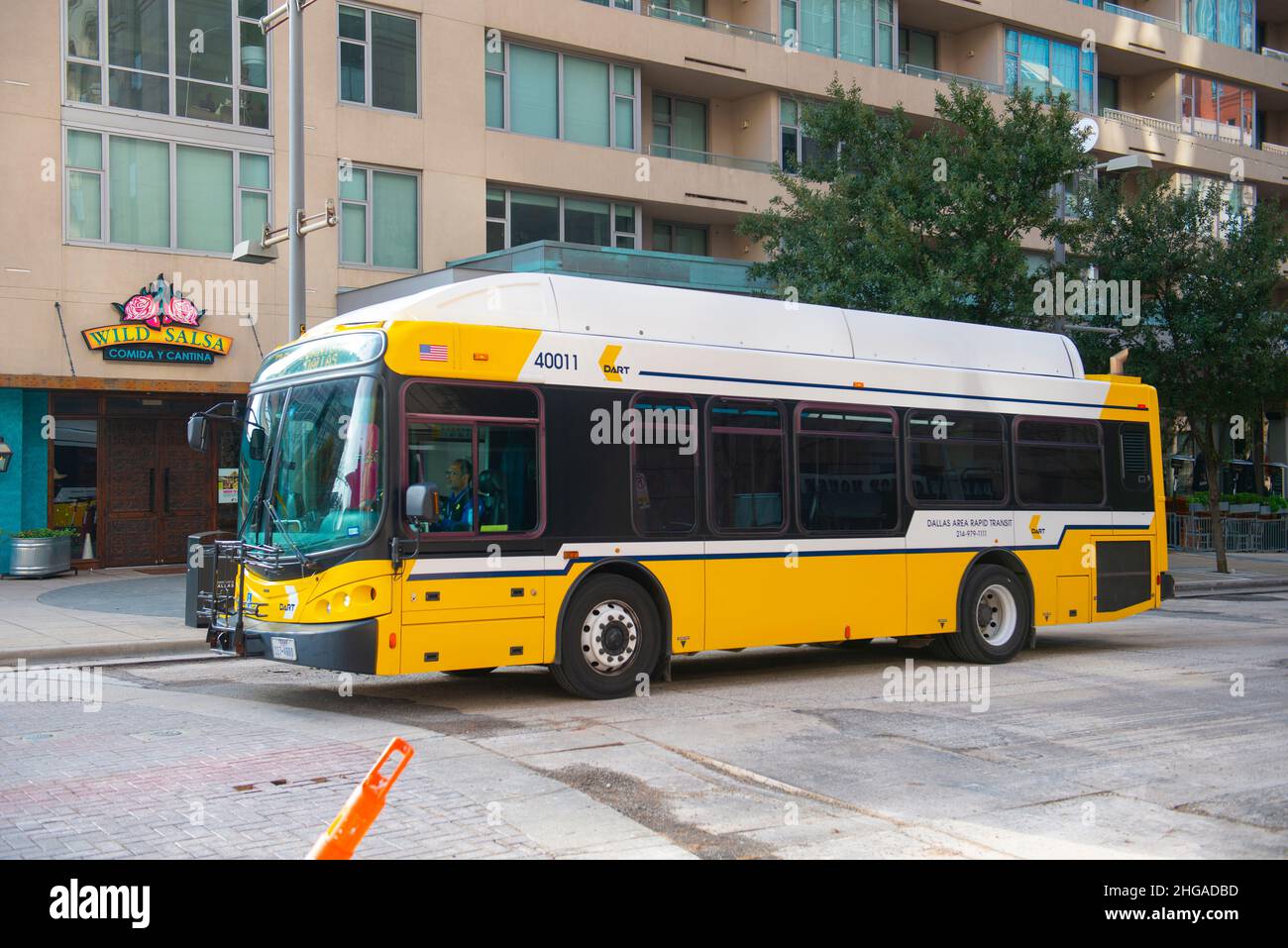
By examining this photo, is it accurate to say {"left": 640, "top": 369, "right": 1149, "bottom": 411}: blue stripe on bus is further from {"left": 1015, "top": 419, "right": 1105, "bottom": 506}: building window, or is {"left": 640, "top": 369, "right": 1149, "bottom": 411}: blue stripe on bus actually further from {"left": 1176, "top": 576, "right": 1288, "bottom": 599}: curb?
{"left": 1176, "top": 576, "right": 1288, "bottom": 599}: curb

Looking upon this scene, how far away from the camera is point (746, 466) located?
11.7 meters

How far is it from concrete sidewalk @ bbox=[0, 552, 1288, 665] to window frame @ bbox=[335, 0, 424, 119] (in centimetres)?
1025

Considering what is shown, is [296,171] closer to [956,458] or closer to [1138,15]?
[956,458]

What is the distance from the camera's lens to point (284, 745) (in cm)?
862

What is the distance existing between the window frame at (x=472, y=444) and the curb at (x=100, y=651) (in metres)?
6.08

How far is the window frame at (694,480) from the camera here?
1092 centimetres

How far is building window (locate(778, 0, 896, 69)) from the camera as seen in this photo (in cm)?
3297

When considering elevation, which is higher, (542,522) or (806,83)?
(806,83)

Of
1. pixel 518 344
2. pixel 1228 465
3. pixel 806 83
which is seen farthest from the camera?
pixel 1228 465

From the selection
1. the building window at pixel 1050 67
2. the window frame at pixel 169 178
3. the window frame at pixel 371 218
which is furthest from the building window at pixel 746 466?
the building window at pixel 1050 67

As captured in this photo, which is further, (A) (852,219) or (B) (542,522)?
(A) (852,219)
